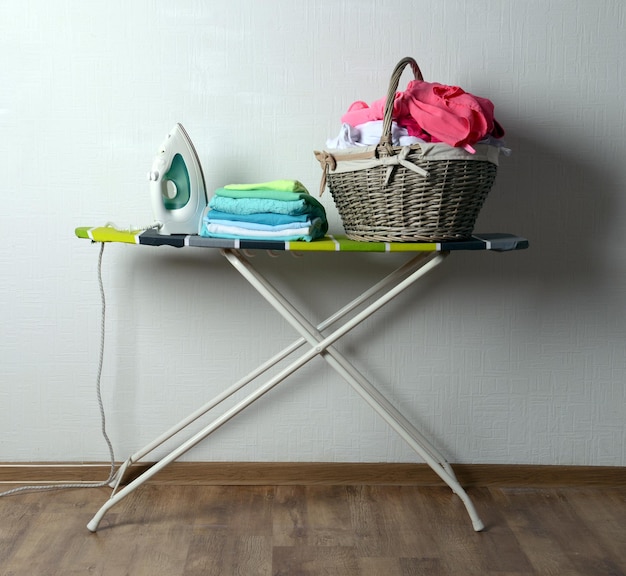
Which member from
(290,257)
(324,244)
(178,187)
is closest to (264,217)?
(324,244)

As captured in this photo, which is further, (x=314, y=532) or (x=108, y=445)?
(x=108, y=445)

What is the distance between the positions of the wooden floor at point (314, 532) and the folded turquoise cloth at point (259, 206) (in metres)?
0.72

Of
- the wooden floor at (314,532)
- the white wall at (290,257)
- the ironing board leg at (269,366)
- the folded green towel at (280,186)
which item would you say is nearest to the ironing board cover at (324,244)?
the folded green towel at (280,186)

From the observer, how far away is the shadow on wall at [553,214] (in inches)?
78.4

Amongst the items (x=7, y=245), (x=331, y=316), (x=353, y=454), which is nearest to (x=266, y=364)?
(x=331, y=316)

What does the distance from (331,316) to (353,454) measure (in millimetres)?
375

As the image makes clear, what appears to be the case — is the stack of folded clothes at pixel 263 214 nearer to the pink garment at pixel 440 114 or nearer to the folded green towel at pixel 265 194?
the folded green towel at pixel 265 194

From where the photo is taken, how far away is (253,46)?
75.8 inches

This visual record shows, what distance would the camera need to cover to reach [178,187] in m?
1.77

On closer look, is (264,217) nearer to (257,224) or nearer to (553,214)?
(257,224)

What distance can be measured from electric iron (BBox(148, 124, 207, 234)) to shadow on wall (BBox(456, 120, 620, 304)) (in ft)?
2.31

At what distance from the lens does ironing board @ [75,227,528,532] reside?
1603mm

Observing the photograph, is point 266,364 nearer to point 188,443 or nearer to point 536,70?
point 188,443

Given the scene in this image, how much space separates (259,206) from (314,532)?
0.74 metres
